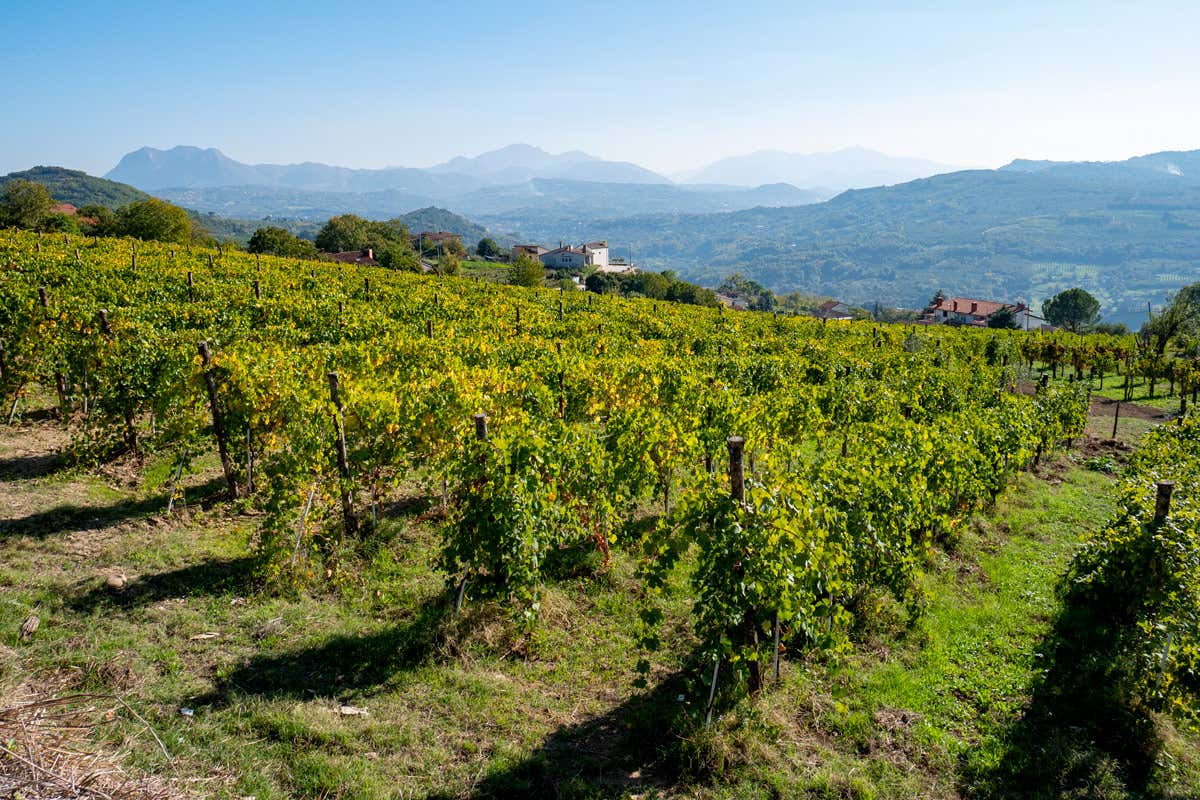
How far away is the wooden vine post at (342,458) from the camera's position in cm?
888

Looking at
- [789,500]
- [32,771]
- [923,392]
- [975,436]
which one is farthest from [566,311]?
[32,771]

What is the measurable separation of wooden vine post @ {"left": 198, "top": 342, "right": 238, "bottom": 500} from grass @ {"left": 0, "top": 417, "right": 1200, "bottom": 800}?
25.5 inches

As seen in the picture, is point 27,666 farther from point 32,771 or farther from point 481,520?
point 481,520

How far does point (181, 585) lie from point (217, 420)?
306 cm

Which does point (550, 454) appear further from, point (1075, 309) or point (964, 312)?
point (964, 312)

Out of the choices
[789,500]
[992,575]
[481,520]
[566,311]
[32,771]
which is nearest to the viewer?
[32,771]

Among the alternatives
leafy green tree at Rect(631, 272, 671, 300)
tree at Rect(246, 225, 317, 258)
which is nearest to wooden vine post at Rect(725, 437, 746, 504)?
tree at Rect(246, 225, 317, 258)

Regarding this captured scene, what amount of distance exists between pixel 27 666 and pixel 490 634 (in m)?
4.55

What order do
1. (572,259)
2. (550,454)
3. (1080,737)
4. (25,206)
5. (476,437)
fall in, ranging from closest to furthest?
(1080,737)
(550,454)
(476,437)
(25,206)
(572,259)

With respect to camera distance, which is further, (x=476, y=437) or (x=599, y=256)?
(x=599, y=256)

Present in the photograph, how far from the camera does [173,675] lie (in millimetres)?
6445

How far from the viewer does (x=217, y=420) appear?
10.1 m

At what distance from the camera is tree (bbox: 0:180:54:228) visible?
5953 centimetres

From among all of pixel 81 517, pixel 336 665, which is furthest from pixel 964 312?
pixel 81 517
